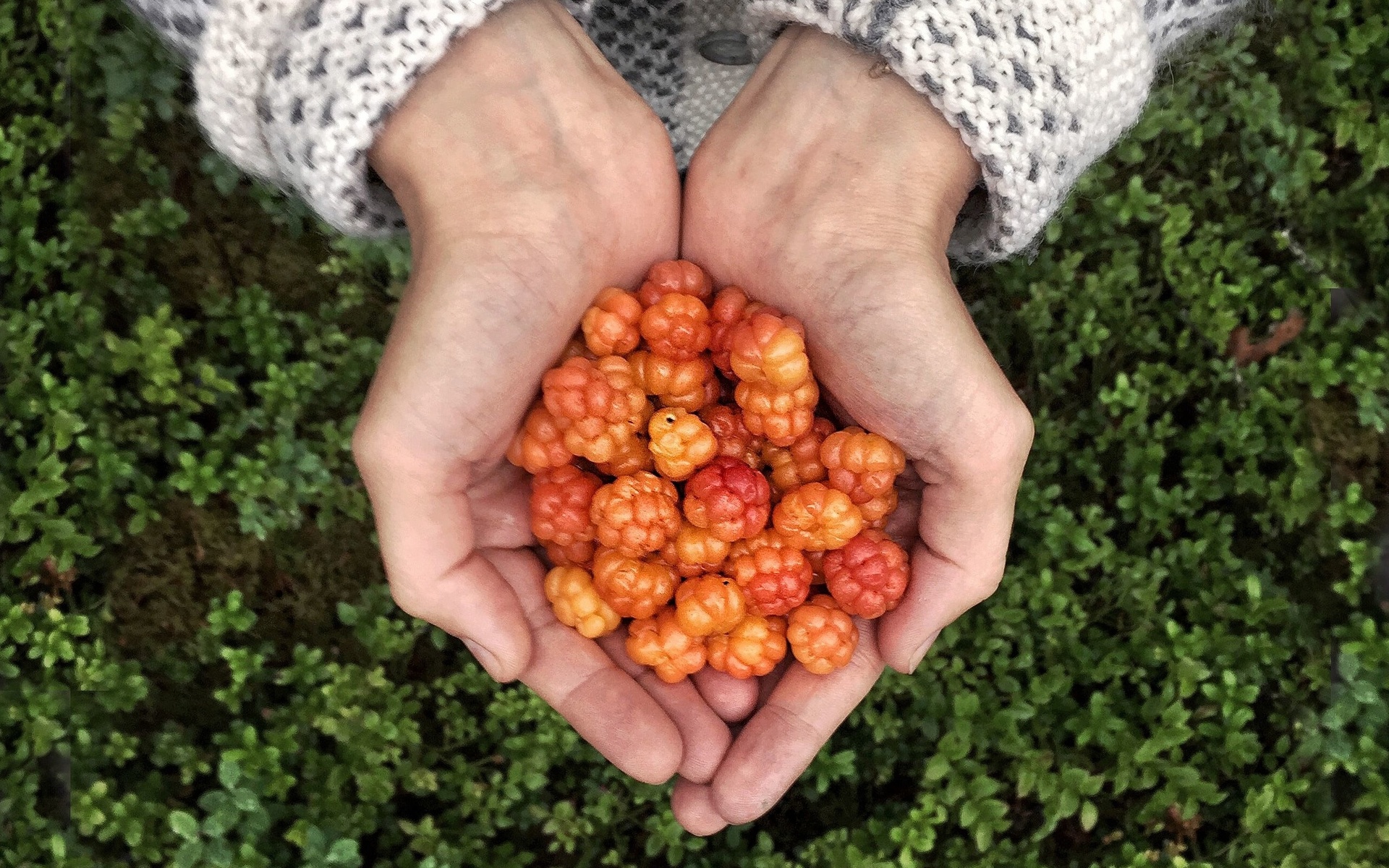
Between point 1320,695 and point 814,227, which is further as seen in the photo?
point 1320,695

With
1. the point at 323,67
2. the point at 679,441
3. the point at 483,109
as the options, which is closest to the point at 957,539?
the point at 679,441

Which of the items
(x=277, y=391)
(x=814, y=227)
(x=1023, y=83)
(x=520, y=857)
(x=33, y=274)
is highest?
(x=1023, y=83)

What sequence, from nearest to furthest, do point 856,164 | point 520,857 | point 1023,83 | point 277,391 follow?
1. point 1023,83
2. point 856,164
3. point 520,857
4. point 277,391

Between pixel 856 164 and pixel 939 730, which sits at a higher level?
pixel 856 164

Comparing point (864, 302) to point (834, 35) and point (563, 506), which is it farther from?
point (563, 506)

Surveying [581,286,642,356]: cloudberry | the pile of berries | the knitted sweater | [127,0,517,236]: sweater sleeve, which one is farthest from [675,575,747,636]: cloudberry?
[127,0,517,236]: sweater sleeve

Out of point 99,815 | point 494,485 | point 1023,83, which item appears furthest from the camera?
point 99,815

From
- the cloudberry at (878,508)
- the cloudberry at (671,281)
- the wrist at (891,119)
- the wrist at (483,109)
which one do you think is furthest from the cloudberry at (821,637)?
the wrist at (483,109)

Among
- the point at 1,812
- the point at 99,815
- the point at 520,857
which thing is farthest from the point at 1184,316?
the point at 1,812

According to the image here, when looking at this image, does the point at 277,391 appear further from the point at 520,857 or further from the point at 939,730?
the point at 939,730
